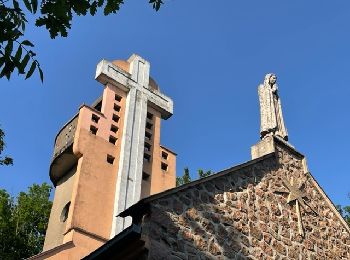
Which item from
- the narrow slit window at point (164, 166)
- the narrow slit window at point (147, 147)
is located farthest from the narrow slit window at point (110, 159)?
the narrow slit window at point (164, 166)

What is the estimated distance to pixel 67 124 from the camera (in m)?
18.3

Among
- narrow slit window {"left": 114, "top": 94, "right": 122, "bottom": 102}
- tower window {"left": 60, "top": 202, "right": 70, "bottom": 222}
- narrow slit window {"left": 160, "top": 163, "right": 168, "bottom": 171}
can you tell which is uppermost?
narrow slit window {"left": 114, "top": 94, "right": 122, "bottom": 102}

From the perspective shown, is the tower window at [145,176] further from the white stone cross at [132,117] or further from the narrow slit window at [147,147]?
the narrow slit window at [147,147]

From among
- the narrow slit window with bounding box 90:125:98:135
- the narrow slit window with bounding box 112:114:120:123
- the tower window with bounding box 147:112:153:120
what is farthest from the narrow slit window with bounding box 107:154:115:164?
the tower window with bounding box 147:112:153:120

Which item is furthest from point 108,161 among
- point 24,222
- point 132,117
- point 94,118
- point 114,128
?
point 24,222

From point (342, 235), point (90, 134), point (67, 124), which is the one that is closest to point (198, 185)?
point (342, 235)

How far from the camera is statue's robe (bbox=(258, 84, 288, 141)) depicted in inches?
447

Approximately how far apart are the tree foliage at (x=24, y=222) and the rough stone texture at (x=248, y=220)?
17.8 metres

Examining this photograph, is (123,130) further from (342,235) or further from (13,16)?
(13,16)

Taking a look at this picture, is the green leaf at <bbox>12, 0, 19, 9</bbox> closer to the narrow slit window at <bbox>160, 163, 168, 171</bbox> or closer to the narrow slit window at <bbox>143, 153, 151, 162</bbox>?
the narrow slit window at <bbox>143, 153, 151, 162</bbox>

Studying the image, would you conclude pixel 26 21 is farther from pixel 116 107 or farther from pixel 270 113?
pixel 116 107

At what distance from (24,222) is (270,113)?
19.5 metres

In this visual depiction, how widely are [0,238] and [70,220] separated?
12.2 metres

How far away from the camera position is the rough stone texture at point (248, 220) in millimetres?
7512
